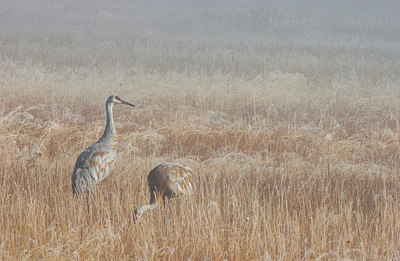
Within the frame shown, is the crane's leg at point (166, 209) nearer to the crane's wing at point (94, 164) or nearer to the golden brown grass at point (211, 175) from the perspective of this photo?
the golden brown grass at point (211, 175)

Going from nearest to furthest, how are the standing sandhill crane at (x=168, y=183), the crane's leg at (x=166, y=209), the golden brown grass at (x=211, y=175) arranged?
the golden brown grass at (x=211, y=175)
the crane's leg at (x=166, y=209)
the standing sandhill crane at (x=168, y=183)

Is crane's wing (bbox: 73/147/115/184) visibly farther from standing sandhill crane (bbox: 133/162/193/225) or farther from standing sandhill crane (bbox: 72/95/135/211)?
standing sandhill crane (bbox: 133/162/193/225)

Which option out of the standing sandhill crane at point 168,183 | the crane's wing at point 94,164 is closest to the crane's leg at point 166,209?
the standing sandhill crane at point 168,183

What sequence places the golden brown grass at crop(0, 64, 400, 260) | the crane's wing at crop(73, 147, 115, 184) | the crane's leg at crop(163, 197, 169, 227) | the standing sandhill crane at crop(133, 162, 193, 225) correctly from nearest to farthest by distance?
the golden brown grass at crop(0, 64, 400, 260) < the crane's leg at crop(163, 197, 169, 227) < the standing sandhill crane at crop(133, 162, 193, 225) < the crane's wing at crop(73, 147, 115, 184)

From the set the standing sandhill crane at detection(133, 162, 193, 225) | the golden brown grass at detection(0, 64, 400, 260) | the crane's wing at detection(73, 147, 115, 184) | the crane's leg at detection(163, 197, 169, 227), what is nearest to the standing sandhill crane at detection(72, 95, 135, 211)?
the crane's wing at detection(73, 147, 115, 184)

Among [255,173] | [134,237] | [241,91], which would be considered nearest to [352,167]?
[255,173]

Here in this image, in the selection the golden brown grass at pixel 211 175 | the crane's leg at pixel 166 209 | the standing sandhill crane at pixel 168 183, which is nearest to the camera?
the golden brown grass at pixel 211 175

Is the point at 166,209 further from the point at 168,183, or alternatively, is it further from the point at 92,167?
the point at 92,167

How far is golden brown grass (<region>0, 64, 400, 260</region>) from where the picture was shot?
378 cm

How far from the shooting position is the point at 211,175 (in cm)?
559

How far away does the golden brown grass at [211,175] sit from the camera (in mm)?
3777

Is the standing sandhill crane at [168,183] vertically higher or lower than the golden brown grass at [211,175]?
higher

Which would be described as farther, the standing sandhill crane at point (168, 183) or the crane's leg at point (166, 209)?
the standing sandhill crane at point (168, 183)

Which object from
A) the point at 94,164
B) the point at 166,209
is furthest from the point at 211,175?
the point at 94,164
